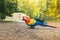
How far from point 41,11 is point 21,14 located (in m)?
1.01

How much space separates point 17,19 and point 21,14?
2.46 ft

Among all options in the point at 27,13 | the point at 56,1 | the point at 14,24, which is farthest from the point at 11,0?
the point at 56,1

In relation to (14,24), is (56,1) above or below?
above

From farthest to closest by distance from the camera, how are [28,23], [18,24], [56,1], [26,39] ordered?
[18,24], [28,23], [26,39], [56,1]

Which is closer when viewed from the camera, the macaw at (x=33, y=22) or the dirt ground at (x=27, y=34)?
the dirt ground at (x=27, y=34)

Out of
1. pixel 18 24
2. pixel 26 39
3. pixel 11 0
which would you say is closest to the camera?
pixel 26 39

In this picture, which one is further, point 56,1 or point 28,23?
point 28,23

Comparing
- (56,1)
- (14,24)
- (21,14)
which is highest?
(56,1)

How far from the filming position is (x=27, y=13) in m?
8.47

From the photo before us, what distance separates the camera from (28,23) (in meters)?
8.58

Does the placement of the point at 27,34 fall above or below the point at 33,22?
above

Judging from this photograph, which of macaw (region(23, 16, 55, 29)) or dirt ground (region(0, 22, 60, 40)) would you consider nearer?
dirt ground (region(0, 22, 60, 40))

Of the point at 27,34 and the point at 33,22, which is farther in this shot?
the point at 33,22

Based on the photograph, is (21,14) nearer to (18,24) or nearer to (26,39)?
(18,24)
